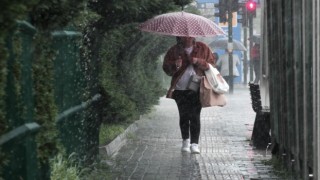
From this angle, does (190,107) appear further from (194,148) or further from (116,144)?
(116,144)

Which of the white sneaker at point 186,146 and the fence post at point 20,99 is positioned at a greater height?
the fence post at point 20,99

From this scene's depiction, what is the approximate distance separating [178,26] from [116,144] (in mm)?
1993

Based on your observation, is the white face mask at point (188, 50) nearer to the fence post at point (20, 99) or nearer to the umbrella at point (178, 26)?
the umbrella at point (178, 26)

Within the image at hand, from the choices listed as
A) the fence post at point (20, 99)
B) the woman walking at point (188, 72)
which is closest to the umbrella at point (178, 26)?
the woman walking at point (188, 72)

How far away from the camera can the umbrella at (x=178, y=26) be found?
12.8 metres

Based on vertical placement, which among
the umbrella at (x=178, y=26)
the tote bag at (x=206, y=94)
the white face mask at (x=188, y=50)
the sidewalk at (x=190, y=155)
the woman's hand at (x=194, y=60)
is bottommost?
the sidewalk at (x=190, y=155)

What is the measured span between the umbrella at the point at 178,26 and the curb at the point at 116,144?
5.45 ft

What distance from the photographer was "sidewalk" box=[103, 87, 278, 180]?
10945 millimetres

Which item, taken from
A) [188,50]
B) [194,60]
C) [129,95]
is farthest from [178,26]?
[129,95]

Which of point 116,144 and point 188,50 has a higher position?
point 188,50

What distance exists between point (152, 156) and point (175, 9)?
85.7 inches

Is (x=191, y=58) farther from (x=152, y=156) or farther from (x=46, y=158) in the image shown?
(x=46, y=158)

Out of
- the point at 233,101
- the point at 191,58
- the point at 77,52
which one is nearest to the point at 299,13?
the point at 77,52

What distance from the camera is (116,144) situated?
13.6 metres
